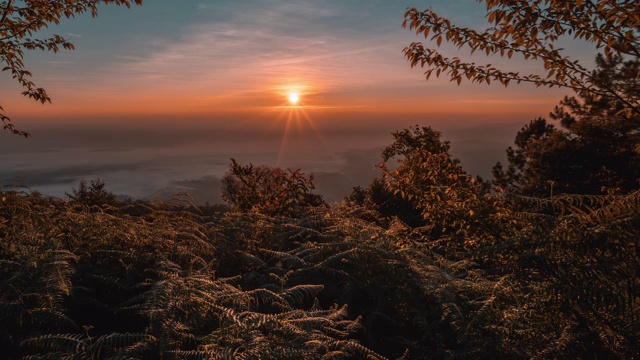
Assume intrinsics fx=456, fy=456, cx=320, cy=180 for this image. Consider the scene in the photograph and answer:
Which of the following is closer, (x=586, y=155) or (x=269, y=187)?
(x=269, y=187)

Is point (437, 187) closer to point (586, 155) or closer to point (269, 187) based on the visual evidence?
point (269, 187)

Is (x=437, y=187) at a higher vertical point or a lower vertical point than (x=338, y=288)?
higher

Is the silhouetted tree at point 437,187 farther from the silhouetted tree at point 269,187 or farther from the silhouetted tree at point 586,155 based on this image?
the silhouetted tree at point 586,155

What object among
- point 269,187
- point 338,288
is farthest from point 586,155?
point 338,288

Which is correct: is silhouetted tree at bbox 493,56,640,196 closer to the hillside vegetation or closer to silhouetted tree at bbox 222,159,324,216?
silhouetted tree at bbox 222,159,324,216

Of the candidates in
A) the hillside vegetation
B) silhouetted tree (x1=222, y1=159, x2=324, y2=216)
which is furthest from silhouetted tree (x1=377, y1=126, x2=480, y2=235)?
silhouetted tree (x1=222, y1=159, x2=324, y2=216)

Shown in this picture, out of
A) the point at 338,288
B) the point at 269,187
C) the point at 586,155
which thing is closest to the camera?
the point at 338,288

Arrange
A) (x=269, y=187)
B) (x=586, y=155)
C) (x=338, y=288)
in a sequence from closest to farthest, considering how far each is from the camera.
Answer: (x=338, y=288)
(x=269, y=187)
(x=586, y=155)

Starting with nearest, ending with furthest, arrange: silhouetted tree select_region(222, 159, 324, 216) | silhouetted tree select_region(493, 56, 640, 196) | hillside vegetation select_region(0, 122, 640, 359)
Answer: hillside vegetation select_region(0, 122, 640, 359) → silhouetted tree select_region(222, 159, 324, 216) → silhouetted tree select_region(493, 56, 640, 196)

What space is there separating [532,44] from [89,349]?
4799 millimetres

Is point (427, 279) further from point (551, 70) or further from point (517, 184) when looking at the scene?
point (517, 184)

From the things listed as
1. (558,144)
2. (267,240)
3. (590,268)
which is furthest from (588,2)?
(558,144)

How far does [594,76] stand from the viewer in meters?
4.85

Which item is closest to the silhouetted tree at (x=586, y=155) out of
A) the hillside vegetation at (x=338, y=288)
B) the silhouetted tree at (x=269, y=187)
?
the silhouetted tree at (x=269, y=187)
